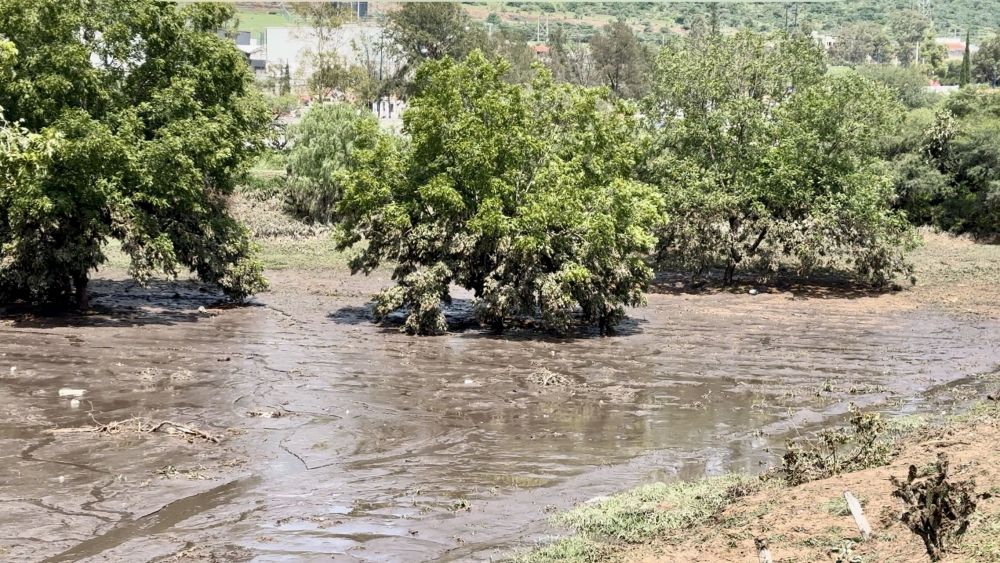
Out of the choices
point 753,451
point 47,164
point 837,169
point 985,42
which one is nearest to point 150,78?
→ point 47,164

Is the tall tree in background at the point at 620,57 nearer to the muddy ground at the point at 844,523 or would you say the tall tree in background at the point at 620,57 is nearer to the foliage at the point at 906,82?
the foliage at the point at 906,82

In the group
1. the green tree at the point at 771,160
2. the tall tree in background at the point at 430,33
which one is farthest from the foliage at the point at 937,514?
the tall tree in background at the point at 430,33

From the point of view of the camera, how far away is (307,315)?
87.5 feet

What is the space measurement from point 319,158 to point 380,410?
25.3 m

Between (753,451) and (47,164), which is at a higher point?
(47,164)

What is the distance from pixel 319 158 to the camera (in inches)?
1614

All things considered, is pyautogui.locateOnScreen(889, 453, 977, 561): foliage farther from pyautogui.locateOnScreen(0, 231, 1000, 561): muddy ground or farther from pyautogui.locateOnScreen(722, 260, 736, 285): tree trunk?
pyautogui.locateOnScreen(722, 260, 736, 285): tree trunk

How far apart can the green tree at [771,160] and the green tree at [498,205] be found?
6859 millimetres

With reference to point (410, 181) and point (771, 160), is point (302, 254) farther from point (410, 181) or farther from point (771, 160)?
point (771, 160)

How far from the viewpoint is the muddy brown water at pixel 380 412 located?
452 inches

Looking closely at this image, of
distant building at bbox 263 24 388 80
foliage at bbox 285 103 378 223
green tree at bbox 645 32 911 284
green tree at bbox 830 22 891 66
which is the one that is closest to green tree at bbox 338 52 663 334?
green tree at bbox 645 32 911 284

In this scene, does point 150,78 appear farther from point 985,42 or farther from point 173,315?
point 985,42

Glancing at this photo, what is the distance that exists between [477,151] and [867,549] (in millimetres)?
15568

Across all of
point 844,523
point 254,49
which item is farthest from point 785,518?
point 254,49
